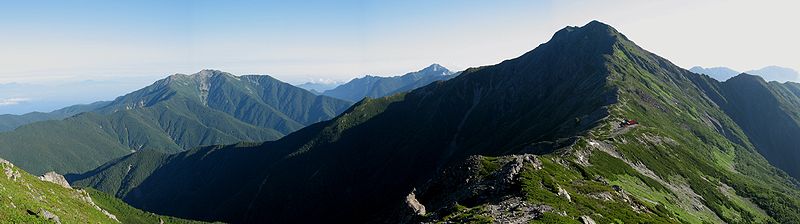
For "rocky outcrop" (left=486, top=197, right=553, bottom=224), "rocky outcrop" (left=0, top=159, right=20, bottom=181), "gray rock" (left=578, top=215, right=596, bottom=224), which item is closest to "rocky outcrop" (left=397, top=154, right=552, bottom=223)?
"rocky outcrop" (left=486, top=197, right=553, bottom=224)

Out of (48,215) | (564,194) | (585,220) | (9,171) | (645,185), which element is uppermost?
(585,220)

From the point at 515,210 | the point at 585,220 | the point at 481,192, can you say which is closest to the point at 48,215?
the point at 481,192

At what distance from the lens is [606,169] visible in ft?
424

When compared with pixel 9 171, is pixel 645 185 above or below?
above

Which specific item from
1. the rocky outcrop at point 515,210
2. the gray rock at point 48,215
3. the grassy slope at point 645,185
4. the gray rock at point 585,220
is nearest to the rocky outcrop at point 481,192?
the rocky outcrop at point 515,210

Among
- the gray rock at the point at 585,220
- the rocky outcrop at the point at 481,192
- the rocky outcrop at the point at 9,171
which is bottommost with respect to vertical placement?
the rocky outcrop at the point at 9,171

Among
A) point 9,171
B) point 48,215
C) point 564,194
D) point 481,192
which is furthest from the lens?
point 9,171

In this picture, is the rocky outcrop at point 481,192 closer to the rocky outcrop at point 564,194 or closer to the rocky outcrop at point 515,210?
the rocky outcrop at point 515,210

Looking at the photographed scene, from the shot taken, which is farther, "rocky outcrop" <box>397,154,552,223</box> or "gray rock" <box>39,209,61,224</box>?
"gray rock" <box>39,209,61,224</box>

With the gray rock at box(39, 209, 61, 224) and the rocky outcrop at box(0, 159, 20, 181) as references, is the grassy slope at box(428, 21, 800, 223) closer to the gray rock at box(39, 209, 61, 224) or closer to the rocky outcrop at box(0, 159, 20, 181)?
the gray rock at box(39, 209, 61, 224)

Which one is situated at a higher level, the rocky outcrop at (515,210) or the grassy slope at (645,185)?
the rocky outcrop at (515,210)

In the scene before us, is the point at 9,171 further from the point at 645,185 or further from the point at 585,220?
the point at 645,185

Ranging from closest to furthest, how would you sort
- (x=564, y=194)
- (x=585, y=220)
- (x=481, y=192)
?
(x=585, y=220) → (x=564, y=194) → (x=481, y=192)

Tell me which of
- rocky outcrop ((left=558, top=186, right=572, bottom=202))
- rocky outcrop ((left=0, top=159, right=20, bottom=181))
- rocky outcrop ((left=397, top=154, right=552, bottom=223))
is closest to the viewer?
rocky outcrop ((left=397, top=154, right=552, bottom=223))
